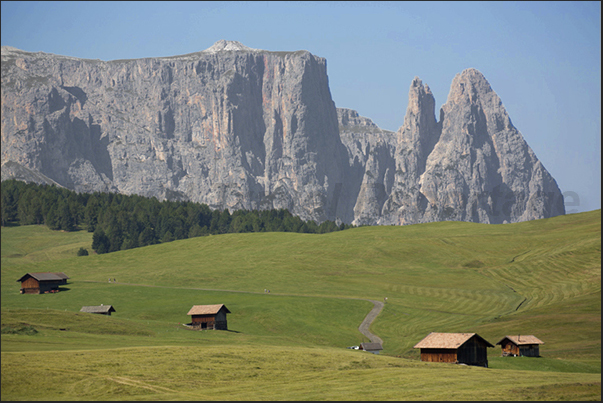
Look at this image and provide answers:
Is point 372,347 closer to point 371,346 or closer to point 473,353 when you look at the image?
point 371,346

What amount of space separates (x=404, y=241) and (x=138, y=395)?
499ft

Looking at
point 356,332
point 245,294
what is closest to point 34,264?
point 245,294

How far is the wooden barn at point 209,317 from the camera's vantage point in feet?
352

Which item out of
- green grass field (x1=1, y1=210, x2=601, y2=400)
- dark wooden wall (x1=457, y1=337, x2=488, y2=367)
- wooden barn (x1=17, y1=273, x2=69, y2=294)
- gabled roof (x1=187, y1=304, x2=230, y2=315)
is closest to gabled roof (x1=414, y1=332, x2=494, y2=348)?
dark wooden wall (x1=457, y1=337, x2=488, y2=367)

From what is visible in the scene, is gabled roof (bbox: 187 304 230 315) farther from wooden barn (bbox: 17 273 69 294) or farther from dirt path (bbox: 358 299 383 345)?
wooden barn (bbox: 17 273 69 294)

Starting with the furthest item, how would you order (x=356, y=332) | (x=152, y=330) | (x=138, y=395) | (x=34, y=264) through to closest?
(x=34, y=264) → (x=356, y=332) → (x=152, y=330) → (x=138, y=395)

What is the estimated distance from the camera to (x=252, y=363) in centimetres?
6831

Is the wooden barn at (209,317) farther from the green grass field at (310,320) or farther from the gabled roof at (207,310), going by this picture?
the green grass field at (310,320)

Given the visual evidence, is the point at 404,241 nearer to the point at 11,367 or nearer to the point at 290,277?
the point at 290,277

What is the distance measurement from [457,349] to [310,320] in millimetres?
44428

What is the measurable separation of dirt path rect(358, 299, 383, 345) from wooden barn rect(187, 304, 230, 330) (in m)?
23.8

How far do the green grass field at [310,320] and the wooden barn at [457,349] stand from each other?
8.71ft

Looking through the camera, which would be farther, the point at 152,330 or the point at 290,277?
the point at 290,277

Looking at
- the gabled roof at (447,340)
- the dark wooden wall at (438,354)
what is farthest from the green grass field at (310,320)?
the gabled roof at (447,340)
